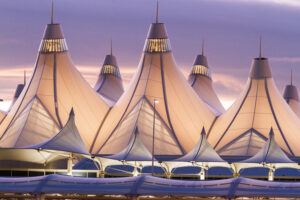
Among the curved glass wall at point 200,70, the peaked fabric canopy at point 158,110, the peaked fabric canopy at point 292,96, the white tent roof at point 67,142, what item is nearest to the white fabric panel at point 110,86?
the curved glass wall at point 200,70

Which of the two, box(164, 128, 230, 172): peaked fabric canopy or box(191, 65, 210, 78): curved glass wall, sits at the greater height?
box(191, 65, 210, 78): curved glass wall

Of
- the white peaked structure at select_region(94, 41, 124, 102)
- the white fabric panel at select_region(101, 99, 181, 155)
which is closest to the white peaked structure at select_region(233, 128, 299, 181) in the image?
the white fabric panel at select_region(101, 99, 181, 155)

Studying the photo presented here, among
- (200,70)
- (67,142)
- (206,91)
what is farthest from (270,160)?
(200,70)

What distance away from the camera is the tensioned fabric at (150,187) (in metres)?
51.5

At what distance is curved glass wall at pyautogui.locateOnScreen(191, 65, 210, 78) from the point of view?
109 m

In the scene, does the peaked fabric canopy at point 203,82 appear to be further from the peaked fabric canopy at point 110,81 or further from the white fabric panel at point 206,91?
the peaked fabric canopy at point 110,81

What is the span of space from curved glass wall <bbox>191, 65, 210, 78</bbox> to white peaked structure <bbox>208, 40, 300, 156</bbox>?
19.1 meters

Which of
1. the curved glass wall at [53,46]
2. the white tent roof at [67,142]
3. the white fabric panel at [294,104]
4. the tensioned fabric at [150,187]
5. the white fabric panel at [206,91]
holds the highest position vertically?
the curved glass wall at [53,46]

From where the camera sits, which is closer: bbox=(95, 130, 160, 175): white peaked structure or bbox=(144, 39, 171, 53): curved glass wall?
bbox=(95, 130, 160, 175): white peaked structure

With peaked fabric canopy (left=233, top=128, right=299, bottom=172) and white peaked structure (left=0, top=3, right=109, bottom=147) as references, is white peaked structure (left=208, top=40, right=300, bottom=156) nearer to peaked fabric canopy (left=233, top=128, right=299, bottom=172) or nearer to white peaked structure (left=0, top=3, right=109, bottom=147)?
peaked fabric canopy (left=233, top=128, right=299, bottom=172)

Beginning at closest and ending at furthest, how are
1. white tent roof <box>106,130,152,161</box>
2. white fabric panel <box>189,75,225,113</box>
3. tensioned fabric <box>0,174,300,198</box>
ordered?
tensioned fabric <box>0,174,300,198</box> → white tent roof <box>106,130,152,161</box> → white fabric panel <box>189,75,225,113</box>

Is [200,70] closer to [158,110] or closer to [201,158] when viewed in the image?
[158,110]

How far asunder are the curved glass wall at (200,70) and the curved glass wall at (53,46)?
71.2ft

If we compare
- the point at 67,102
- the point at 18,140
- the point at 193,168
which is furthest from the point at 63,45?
the point at 193,168
